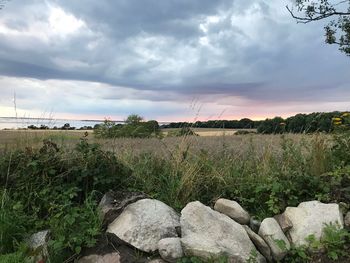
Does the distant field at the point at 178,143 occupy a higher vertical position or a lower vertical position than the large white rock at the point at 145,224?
higher

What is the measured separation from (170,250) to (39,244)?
1.61 meters

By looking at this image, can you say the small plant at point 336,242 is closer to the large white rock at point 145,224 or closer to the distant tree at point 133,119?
the large white rock at point 145,224

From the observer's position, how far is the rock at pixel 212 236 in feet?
15.3

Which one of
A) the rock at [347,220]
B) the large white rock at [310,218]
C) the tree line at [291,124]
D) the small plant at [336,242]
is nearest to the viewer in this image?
the small plant at [336,242]

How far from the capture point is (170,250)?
15.4 ft

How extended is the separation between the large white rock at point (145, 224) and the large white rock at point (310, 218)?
1364 millimetres

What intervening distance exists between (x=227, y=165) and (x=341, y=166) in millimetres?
1598

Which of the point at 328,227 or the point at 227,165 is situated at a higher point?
the point at 227,165

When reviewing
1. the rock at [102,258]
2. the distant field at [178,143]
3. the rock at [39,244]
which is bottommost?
the rock at [102,258]

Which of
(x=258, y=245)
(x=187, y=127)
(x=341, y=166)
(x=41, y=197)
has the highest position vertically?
(x=187, y=127)

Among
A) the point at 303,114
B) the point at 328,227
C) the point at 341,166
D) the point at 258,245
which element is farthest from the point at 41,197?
the point at 303,114

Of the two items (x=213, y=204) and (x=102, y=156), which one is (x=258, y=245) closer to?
(x=213, y=204)

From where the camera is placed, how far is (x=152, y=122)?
1583 centimetres

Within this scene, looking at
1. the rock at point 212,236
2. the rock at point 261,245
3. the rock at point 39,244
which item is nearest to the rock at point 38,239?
the rock at point 39,244
